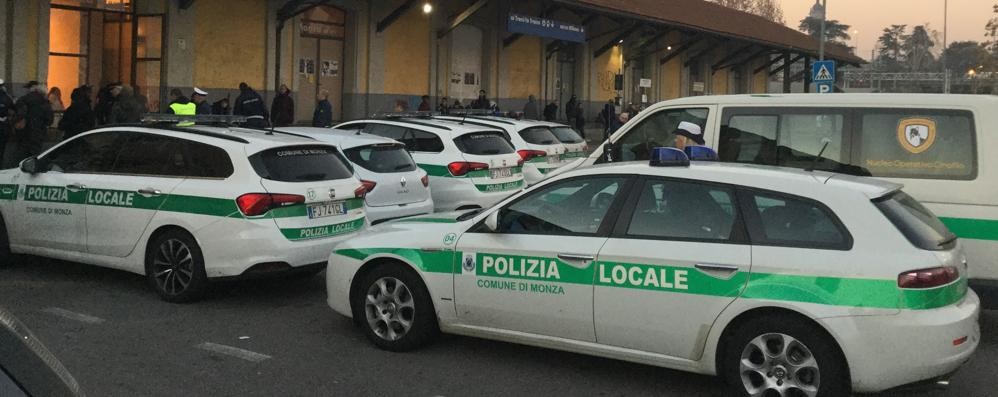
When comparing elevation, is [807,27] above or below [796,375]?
above

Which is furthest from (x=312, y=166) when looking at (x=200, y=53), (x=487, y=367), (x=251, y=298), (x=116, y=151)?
(x=200, y=53)

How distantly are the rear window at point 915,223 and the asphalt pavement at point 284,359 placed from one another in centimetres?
82

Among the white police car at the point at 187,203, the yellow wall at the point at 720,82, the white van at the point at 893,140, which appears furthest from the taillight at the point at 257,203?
the yellow wall at the point at 720,82

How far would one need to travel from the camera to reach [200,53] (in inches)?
803

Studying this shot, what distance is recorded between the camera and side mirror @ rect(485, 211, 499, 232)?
233 inches

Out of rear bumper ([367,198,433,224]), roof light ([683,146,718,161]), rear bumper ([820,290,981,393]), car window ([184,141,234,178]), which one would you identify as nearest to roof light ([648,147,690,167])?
rear bumper ([820,290,981,393])

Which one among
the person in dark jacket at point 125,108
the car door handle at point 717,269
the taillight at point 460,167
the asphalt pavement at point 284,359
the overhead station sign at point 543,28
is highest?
the overhead station sign at point 543,28

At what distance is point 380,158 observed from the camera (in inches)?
402

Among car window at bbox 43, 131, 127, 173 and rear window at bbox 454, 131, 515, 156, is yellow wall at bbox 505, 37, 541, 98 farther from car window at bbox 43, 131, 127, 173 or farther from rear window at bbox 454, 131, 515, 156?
car window at bbox 43, 131, 127, 173

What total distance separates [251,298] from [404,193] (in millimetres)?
2427

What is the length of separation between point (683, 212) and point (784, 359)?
1.00 meters

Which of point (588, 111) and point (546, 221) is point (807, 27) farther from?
point (546, 221)

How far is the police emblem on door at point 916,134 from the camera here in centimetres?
707

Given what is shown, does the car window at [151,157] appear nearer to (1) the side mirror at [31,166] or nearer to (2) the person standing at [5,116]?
(1) the side mirror at [31,166]
